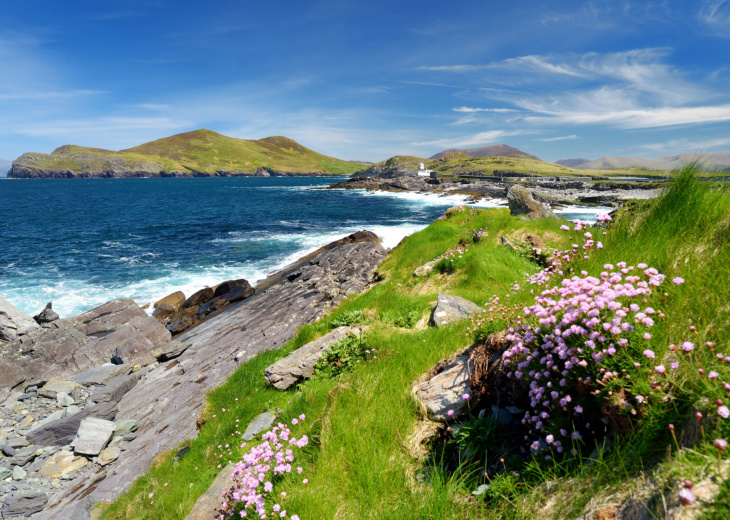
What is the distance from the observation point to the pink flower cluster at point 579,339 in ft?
10.1

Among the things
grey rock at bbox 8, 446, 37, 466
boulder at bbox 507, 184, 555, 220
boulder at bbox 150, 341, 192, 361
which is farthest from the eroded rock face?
boulder at bbox 507, 184, 555, 220

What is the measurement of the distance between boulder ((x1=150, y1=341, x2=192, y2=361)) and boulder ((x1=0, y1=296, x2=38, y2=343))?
926 centimetres

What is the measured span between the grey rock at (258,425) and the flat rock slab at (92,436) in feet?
30.3

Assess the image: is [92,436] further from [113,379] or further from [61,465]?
[113,379]

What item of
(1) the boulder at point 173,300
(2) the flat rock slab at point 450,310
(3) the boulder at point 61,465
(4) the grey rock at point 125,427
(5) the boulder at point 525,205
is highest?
(5) the boulder at point 525,205

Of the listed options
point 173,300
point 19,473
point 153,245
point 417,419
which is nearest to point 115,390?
point 19,473

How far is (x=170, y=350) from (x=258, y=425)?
14.6 metres

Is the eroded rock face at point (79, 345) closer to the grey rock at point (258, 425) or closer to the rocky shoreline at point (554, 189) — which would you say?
the grey rock at point (258, 425)

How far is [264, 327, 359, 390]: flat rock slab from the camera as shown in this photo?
29.3 feet

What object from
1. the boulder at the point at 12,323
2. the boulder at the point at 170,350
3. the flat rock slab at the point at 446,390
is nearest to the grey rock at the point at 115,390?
the boulder at the point at 170,350

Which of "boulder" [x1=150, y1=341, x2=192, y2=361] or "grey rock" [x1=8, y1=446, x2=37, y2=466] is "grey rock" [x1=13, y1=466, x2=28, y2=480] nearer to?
"grey rock" [x1=8, y1=446, x2=37, y2=466]

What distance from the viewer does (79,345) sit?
67.8 feet

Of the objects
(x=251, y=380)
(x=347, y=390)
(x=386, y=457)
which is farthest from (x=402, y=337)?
(x=251, y=380)

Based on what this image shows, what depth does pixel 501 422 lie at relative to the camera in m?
4.18
